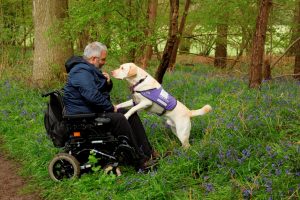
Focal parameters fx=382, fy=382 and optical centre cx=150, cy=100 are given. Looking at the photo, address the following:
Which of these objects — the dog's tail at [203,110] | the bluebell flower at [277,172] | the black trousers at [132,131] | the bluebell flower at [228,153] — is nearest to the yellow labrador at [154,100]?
the dog's tail at [203,110]

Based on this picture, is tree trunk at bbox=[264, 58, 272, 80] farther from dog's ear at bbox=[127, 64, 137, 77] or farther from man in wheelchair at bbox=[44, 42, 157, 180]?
man in wheelchair at bbox=[44, 42, 157, 180]

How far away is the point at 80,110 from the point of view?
174 inches

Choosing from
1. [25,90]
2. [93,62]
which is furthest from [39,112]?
[93,62]

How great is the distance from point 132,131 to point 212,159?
101cm

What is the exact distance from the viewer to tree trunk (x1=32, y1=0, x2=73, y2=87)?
8805mm

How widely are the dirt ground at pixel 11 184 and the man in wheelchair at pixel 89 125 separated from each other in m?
0.41

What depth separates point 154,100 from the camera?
496 cm

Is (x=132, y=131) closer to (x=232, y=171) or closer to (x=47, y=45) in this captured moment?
(x=232, y=171)

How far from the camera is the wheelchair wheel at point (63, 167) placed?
4410 millimetres

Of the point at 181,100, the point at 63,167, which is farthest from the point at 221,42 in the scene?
the point at 63,167

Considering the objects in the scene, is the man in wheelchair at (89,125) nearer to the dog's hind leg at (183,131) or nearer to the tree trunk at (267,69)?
the dog's hind leg at (183,131)

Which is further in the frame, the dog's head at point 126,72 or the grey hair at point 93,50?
the dog's head at point 126,72

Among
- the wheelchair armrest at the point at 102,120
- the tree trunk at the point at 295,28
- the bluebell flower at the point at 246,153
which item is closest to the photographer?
the bluebell flower at the point at 246,153

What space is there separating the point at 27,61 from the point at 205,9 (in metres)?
6.10
